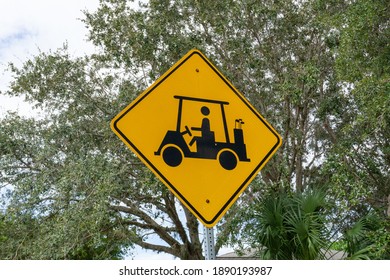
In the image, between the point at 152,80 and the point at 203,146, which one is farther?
the point at 152,80

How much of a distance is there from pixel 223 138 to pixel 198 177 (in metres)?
0.37

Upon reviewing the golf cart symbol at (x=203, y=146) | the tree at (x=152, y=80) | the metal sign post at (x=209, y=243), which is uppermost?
the tree at (x=152, y=80)

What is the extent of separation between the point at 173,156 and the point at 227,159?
0.40 metres

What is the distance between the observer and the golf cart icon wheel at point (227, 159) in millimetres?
3298

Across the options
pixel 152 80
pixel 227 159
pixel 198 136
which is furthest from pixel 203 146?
pixel 152 80

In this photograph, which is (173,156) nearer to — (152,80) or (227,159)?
(227,159)

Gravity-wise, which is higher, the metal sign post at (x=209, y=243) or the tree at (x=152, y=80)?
the tree at (x=152, y=80)

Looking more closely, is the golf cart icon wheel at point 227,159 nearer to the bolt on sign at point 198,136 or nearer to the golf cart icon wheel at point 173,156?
the bolt on sign at point 198,136

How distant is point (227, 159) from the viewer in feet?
10.9

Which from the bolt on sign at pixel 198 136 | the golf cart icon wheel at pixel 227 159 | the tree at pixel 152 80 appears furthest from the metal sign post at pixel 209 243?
the tree at pixel 152 80

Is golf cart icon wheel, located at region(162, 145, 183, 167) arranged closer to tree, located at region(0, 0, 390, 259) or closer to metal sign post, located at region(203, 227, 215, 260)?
metal sign post, located at region(203, 227, 215, 260)

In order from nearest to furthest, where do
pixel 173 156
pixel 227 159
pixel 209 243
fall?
pixel 209 243 < pixel 173 156 < pixel 227 159

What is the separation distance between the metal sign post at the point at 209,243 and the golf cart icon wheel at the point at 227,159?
47 cm

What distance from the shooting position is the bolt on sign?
3.21m
